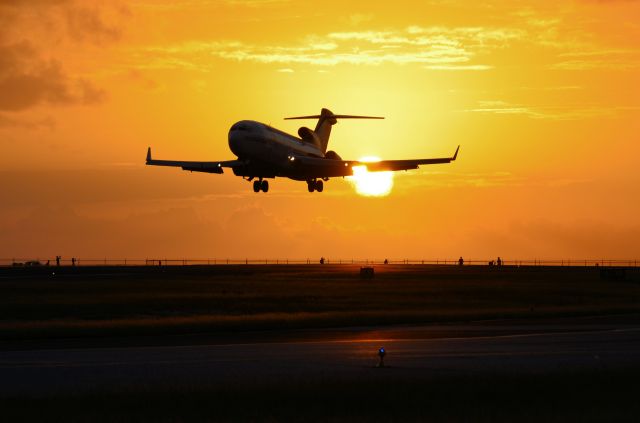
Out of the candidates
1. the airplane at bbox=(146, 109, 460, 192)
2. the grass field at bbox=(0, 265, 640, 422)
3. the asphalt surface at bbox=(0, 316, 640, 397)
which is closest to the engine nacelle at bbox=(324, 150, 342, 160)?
the airplane at bbox=(146, 109, 460, 192)

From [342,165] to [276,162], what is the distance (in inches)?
318

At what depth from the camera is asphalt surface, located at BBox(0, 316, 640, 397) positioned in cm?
3362

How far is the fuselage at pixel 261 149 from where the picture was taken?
72.4 m

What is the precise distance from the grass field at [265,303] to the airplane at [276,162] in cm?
1041

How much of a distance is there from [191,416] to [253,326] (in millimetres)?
30020

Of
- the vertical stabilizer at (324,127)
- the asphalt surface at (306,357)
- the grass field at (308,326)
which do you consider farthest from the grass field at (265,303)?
the vertical stabilizer at (324,127)

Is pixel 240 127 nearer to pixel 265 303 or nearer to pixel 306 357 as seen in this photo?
pixel 265 303

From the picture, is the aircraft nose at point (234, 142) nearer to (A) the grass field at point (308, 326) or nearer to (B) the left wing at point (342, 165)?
(B) the left wing at point (342, 165)

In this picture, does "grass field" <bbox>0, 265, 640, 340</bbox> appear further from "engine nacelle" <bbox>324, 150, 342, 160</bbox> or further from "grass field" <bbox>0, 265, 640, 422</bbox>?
"engine nacelle" <bbox>324, 150, 342, 160</bbox>

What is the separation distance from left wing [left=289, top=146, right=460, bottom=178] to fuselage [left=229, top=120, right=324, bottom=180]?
124cm

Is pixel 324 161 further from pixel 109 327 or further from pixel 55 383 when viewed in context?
pixel 55 383

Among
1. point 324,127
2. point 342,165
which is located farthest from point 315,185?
point 324,127

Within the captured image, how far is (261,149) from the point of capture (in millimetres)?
72812

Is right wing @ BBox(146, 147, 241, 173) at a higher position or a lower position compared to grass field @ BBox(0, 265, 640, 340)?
higher
